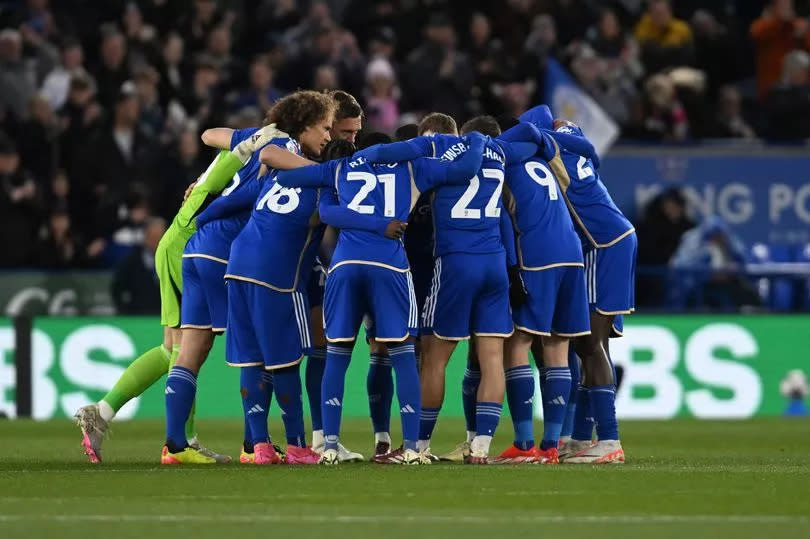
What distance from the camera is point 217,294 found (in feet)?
37.8

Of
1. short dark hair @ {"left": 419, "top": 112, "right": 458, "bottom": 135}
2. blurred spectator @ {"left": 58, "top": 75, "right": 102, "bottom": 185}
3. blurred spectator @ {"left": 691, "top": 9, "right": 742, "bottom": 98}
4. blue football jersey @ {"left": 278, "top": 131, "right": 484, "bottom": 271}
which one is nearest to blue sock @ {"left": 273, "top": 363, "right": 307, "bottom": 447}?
blue football jersey @ {"left": 278, "top": 131, "right": 484, "bottom": 271}

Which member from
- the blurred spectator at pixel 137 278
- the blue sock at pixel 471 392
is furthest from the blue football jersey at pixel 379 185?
the blurred spectator at pixel 137 278

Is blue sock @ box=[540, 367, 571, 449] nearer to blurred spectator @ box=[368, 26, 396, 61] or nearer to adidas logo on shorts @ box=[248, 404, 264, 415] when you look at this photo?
adidas logo on shorts @ box=[248, 404, 264, 415]

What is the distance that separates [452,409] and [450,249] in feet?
24.9

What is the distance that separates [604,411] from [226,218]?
268cm

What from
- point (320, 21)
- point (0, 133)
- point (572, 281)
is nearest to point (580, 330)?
point (572, 281)

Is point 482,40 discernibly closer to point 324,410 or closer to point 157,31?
point 157,31

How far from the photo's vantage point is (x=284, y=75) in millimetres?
21250

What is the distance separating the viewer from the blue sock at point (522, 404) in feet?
37.9

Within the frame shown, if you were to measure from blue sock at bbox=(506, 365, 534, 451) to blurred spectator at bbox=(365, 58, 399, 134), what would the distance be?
29.6 feet

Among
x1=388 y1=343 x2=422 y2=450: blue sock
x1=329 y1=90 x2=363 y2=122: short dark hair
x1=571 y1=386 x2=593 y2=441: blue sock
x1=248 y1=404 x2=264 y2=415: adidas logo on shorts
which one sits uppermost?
x1=329 y1=90 x2=363 y2=122: short dark hair

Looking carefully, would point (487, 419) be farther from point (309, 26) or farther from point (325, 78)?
point (309, 26)

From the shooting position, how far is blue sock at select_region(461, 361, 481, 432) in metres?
12.2

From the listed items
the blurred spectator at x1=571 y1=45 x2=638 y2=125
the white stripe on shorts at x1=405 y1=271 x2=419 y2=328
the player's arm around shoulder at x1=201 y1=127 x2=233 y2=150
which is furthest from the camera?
the blurred spectator at x1=571 y1=45 x2=638 y2=125
